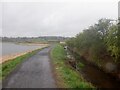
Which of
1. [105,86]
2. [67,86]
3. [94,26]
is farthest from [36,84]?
[94,26]

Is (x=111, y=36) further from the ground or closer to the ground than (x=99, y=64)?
further from the ground

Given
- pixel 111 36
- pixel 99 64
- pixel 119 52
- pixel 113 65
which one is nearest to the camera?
pixel 119 52

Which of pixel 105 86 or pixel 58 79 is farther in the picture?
pixel 105 86

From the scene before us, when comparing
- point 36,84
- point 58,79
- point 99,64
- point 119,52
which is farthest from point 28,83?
point 99,64

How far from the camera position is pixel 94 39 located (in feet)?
195

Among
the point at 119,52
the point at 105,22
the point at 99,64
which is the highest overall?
the point at 105,22

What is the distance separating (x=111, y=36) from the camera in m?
32.5

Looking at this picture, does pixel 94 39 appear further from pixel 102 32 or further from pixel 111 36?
pixel 111 36

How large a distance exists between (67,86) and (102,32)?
3741 cm

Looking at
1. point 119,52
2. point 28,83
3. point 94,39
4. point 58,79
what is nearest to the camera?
point 28,83

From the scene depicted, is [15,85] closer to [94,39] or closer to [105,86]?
[105,86]

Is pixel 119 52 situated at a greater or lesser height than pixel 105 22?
lesser

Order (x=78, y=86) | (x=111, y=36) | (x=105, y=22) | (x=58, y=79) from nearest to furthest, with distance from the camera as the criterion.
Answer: (x=78, y=86), (x=58, y=79), (x=111, y=36), (x=105, y=22)

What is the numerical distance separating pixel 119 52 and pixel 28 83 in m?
12.4
